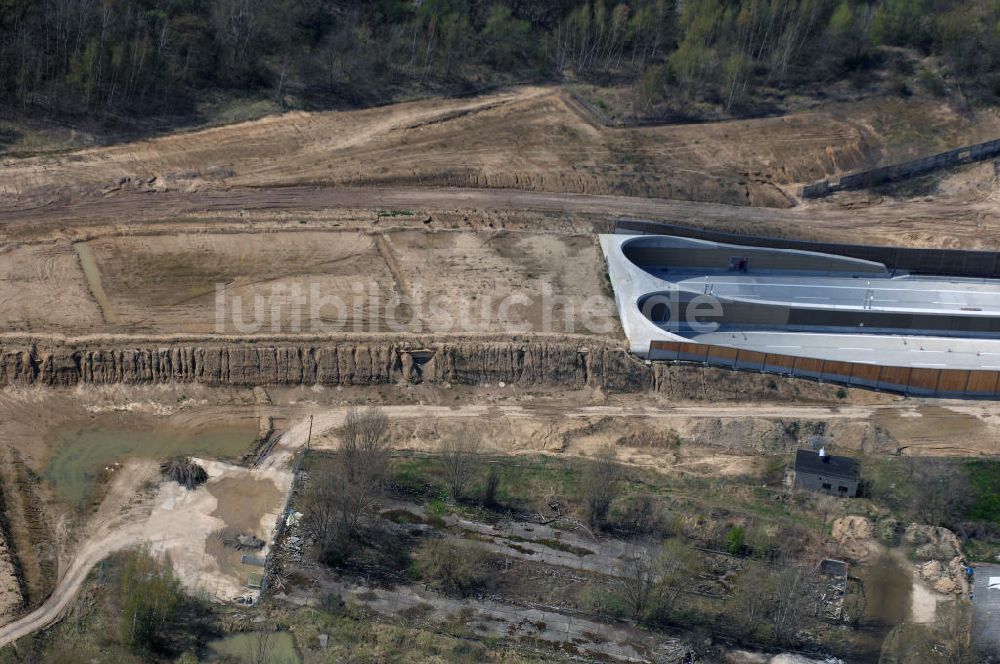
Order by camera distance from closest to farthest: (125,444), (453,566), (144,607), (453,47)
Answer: (144,607) → (453,566) → (125,444) → (453,47)

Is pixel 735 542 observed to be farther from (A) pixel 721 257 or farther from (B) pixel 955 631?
(A) pixel 721 257

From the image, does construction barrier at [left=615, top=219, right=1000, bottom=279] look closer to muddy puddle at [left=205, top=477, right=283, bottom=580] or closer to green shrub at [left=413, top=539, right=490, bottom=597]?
green shrub at [left=413, top=539, right=490, bottom=597]

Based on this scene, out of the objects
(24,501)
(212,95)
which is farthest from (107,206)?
(24,501)

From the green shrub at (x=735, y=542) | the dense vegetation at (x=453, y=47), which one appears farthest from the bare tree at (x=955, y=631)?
the dense vegetation at (x=453, y=47)

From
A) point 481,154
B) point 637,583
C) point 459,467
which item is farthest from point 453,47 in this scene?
point 637,583

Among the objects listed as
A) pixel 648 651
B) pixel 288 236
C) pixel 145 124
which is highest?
pixel 145 124

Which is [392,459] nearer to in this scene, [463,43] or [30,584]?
[30,584]
